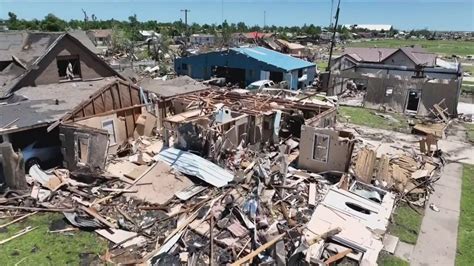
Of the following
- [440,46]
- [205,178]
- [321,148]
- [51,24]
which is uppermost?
[51,24]

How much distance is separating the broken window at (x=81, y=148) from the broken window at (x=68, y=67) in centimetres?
954

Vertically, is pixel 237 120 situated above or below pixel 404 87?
below

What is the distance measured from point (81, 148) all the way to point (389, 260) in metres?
13.3

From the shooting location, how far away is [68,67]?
2362cm

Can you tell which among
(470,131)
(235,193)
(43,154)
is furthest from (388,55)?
(43,154)

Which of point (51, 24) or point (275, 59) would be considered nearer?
point (275, 59)

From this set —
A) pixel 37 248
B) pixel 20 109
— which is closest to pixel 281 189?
pixel 37 248

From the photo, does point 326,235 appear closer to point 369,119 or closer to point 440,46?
point 369,119

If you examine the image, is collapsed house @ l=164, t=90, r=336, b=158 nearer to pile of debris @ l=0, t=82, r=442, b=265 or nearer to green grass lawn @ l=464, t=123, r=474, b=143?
pile of debris @ l=0, t=82, r=442, b=265

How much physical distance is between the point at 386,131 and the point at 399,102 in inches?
274

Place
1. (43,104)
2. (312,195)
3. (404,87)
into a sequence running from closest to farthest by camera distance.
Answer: (312,195)
(43,104)
(404,87)

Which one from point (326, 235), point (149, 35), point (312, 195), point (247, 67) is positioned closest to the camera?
point (326, 235)

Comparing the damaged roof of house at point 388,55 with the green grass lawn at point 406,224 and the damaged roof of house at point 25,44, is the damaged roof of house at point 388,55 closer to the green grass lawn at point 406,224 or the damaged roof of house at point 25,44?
the green grass lawn at point 406,224

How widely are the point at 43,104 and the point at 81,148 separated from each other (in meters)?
4.71
